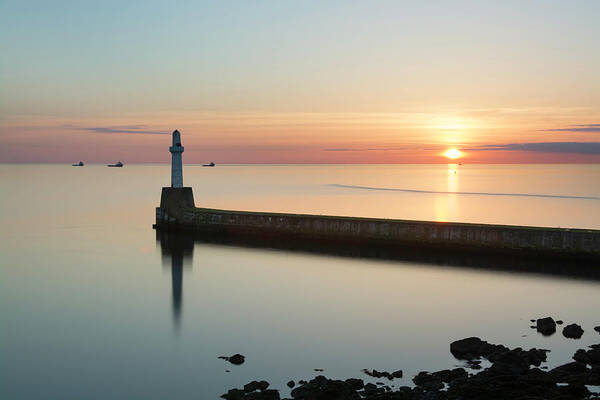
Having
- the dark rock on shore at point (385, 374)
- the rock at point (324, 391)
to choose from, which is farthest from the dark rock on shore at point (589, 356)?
the rock at point (324, 391)

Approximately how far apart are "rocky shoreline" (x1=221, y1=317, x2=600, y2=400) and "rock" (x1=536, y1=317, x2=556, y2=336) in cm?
265

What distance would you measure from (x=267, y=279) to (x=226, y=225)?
1134 centimetres

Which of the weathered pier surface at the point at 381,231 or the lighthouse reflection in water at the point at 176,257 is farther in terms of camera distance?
the weathered pier surface at the point at 381,231

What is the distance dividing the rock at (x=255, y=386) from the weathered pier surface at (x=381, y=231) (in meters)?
17.9

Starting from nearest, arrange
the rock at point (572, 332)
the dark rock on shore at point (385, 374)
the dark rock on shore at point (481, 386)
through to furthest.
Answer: the dark rock on shore at point (481, 386) < the dark rock on shore at point (385, 374) < the rock at point (572, 332)

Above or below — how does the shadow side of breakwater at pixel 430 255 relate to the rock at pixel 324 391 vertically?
above

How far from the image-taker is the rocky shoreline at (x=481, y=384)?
10.5 m

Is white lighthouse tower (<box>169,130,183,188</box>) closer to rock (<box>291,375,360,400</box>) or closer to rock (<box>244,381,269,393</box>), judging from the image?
rock (<box>244,381,269,393</box>)

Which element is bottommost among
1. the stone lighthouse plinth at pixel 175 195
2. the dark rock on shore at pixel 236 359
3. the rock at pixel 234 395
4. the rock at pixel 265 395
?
the dark rock on shore at pixel 236 359

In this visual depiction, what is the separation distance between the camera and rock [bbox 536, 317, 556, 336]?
618 inches

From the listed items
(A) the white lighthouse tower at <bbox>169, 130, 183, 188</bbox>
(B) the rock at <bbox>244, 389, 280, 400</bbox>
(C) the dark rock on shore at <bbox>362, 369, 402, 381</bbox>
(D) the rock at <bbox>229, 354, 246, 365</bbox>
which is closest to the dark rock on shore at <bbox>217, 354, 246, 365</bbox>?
(D) the rock at <bbox>229, 354, 246, 365</bbox>

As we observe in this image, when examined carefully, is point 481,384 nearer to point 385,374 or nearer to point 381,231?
point 385,374

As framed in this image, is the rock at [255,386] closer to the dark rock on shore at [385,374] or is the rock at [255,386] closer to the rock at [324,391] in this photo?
the rock at [324,391]

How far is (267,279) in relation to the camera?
948 inches
